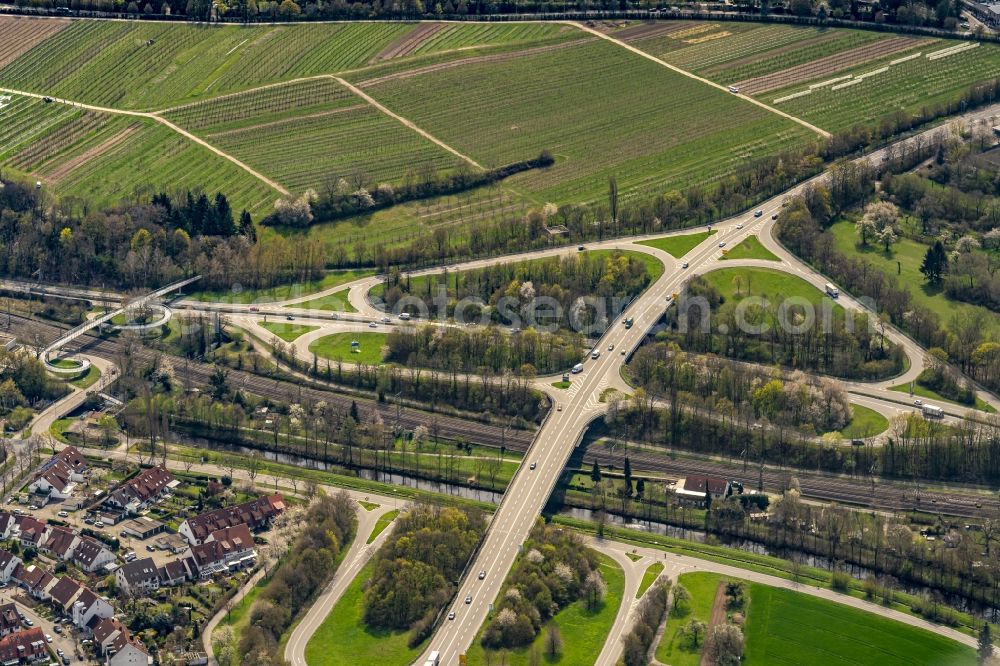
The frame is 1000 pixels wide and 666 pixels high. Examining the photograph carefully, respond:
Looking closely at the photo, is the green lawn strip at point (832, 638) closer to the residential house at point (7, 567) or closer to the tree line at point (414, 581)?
the tree line at point (414, 581)

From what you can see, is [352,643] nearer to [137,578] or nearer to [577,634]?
[577,634]

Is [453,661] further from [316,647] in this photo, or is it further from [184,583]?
[184,583]

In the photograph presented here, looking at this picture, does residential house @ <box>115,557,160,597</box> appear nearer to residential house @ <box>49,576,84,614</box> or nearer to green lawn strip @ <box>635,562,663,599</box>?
residential house @ <box>49,576,84,614</box>

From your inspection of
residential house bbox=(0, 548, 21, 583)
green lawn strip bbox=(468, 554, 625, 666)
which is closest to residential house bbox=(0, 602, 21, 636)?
residential house bbox=(0, 548, 21, 583)

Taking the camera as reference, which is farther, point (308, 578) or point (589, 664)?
point (308, 578)

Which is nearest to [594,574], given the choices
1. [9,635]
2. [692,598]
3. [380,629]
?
[692,598]

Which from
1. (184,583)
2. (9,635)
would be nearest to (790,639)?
(184,583)

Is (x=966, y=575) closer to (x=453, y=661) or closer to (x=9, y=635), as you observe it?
(x=453, y=661)
